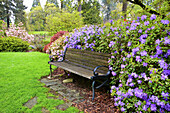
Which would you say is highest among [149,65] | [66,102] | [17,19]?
[17,19]

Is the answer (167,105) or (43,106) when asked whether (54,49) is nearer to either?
(43,106)

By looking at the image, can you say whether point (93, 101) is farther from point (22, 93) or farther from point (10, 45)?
point (10, 45)

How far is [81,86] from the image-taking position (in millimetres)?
3711

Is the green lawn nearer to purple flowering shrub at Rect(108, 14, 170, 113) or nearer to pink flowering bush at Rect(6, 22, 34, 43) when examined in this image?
purple flowering shrub at Rect(108, 14, 170, 113)

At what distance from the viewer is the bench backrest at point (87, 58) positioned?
3.25 meters

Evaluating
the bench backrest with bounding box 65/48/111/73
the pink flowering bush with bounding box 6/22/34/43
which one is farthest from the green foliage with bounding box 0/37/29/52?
the bench backrest with bounding box 65/48/111/73

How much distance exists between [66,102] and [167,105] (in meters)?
1.79

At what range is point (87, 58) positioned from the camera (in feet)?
12.3

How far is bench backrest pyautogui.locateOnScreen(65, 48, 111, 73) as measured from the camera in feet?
10.7

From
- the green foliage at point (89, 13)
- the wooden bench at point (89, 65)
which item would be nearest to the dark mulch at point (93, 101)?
the wooden bench at point (89, 65)

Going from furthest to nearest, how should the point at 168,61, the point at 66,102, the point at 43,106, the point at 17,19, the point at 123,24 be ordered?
the point at 17,19 → the point at 123,24 → the point at 66,102 → the point at 43,106 → the point at 168,61

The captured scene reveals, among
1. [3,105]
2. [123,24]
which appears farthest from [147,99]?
[3,105]

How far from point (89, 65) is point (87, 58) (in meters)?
0.22

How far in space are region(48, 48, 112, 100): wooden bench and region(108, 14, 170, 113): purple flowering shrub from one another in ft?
1.16
